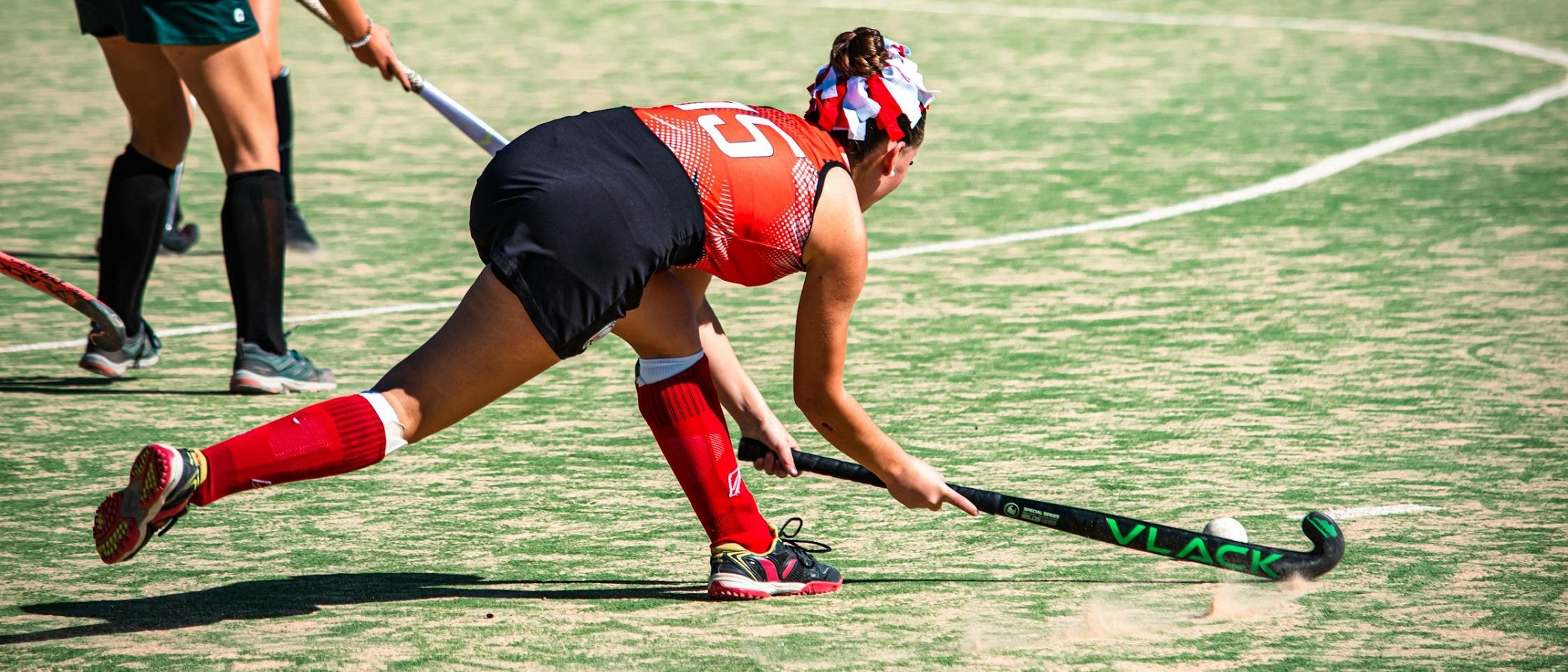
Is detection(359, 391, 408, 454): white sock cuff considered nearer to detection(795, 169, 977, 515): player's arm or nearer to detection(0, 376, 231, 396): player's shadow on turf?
detection(795, 169, 977, 515): player's arm

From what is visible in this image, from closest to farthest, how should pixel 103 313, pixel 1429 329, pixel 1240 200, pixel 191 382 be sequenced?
pixel 103 313 < pixel 191 382 < pixel 1429 329 < pixel 1240 200

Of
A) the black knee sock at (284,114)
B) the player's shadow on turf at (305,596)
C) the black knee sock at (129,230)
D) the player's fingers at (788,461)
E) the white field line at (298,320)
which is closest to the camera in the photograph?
the player's shadow on turf at (305,596)

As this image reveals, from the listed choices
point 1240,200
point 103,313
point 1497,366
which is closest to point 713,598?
point 103,313

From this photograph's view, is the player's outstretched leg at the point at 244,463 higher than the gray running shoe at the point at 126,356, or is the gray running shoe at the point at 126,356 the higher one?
the player's outstretched leg at the point at 244,463

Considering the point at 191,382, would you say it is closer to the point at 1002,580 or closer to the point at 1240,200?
the point at 1002,580

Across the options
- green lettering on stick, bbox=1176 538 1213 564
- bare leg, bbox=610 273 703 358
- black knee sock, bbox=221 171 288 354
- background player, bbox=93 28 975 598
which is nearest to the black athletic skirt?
background player, bbox=93 28 975 598

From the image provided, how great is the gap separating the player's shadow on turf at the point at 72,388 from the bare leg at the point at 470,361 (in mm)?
2093

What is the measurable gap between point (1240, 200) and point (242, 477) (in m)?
5.52

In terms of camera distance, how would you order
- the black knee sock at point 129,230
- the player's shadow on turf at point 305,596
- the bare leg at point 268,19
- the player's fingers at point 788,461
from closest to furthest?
the player's shadow on turf at point 305,596 < the player's fingers at point 788,461 < the black knee sock at point 129,230 < the bare leg at point 268,19

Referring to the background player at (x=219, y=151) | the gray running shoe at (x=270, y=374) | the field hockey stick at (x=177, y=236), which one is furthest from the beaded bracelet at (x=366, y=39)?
the field hockey stick at (x=177, y=236)

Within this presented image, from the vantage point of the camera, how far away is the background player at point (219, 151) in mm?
5176

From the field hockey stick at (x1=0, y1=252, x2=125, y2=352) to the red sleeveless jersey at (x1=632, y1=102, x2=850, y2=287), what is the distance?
1.95 m

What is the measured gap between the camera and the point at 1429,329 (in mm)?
6062

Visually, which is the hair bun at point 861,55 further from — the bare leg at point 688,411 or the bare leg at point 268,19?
the bare leg at point 268,19
